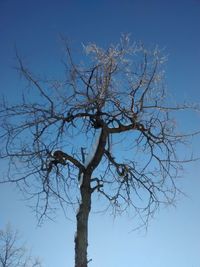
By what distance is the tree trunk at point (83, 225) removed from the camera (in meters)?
7.53

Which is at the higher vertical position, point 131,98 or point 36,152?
point 131,98

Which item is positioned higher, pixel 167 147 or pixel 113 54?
pixel 113 54

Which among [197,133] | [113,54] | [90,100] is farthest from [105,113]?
[197,133]

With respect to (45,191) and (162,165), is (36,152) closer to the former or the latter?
(45,191)

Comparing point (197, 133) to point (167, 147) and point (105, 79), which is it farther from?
point (105, 79)

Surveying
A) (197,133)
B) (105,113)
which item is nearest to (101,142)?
(105,113)

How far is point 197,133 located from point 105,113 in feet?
5.64

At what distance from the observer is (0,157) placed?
27.2ft

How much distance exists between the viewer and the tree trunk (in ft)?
24.7

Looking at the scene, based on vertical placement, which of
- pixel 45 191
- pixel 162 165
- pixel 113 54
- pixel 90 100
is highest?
pixel 113 54

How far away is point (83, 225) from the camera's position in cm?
782

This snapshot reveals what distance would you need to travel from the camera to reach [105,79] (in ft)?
28.3

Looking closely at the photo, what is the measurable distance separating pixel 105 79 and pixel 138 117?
0.89 metres

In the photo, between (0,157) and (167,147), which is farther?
(167,147)
